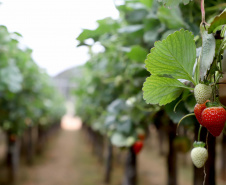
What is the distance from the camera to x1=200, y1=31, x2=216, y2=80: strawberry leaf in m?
0.66

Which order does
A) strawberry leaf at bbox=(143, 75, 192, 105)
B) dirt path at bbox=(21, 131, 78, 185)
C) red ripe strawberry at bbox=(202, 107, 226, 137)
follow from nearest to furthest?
1. red ripe strawberry at bbox=(202, 107, 226, 137)
2. strawberry leaf at bbox=(143, 75, 192, 105)
3. dirt path at bbox=(21, 131, 78, 185)

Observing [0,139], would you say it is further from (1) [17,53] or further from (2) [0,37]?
(2) [0,37]

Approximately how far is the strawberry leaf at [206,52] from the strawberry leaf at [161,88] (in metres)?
0.09

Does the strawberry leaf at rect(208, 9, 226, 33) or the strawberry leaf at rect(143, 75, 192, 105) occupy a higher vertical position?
the strawberry leaf at rect(208, 9, 226, 33)

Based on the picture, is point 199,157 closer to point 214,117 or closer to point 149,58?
point 214,117

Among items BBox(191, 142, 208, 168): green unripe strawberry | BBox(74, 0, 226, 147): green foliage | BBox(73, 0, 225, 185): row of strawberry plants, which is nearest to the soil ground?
BBox(73, 0, 225, 185): row of strawberry plants

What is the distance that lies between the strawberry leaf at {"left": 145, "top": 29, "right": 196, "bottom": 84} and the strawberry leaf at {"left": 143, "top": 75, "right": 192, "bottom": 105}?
0.10ft

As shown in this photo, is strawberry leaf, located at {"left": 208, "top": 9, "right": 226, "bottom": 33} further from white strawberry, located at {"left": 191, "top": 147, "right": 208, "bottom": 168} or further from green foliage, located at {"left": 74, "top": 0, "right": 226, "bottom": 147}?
white strawberry, located at {"left": 191, "top": 147, "right": 208, "bottom": 168}

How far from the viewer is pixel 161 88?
75 cm

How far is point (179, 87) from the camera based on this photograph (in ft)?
2.48

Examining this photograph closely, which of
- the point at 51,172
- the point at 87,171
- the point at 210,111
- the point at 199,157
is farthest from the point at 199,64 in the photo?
the point at 51,172

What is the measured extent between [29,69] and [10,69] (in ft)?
6.36

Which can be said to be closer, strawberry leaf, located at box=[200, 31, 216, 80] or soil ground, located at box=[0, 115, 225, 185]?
strawberry leaf, located at box=[200, 31, 216, 80]

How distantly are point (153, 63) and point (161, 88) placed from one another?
93mm
